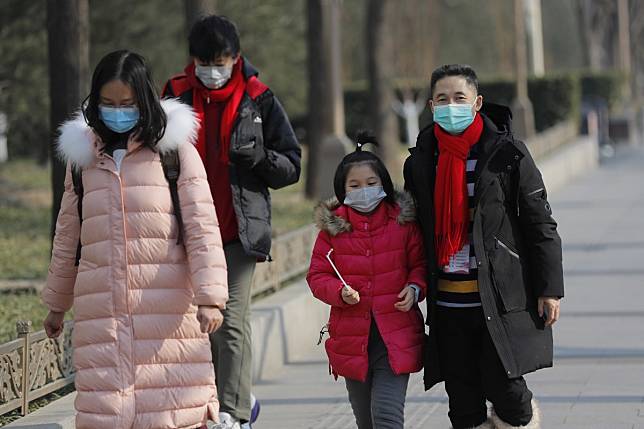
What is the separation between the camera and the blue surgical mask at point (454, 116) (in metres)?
5.48

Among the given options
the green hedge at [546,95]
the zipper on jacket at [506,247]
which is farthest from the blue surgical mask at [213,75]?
the green hedge at [546,95]

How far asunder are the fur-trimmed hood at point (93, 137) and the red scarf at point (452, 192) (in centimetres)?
96

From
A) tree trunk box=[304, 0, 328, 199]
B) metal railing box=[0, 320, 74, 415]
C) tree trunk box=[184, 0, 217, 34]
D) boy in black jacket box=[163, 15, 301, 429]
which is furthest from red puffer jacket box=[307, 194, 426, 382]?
tree trunk box=[304, 0, 328, 199]

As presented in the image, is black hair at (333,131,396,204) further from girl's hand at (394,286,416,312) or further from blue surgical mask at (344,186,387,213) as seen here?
girl's hand at (394,286,416,312)

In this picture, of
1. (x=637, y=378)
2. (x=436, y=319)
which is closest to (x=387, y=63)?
(x=637, y=378)

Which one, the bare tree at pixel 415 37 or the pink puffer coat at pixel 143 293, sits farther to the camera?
the bare tree at pixel 415 37

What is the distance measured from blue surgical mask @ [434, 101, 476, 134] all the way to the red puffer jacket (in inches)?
13.2

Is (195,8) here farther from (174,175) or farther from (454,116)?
(174,175)

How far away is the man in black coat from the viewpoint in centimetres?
545

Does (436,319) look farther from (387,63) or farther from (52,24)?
(387,63)

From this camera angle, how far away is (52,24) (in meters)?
11.5

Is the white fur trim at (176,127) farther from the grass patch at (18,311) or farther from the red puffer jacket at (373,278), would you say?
the grass patch at (18,311)

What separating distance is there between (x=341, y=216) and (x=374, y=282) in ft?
0.96

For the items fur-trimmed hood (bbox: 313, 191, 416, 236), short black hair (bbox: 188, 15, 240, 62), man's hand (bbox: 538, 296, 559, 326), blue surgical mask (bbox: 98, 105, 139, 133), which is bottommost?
man's hand (bbox: 538, 296, 559, 326)
